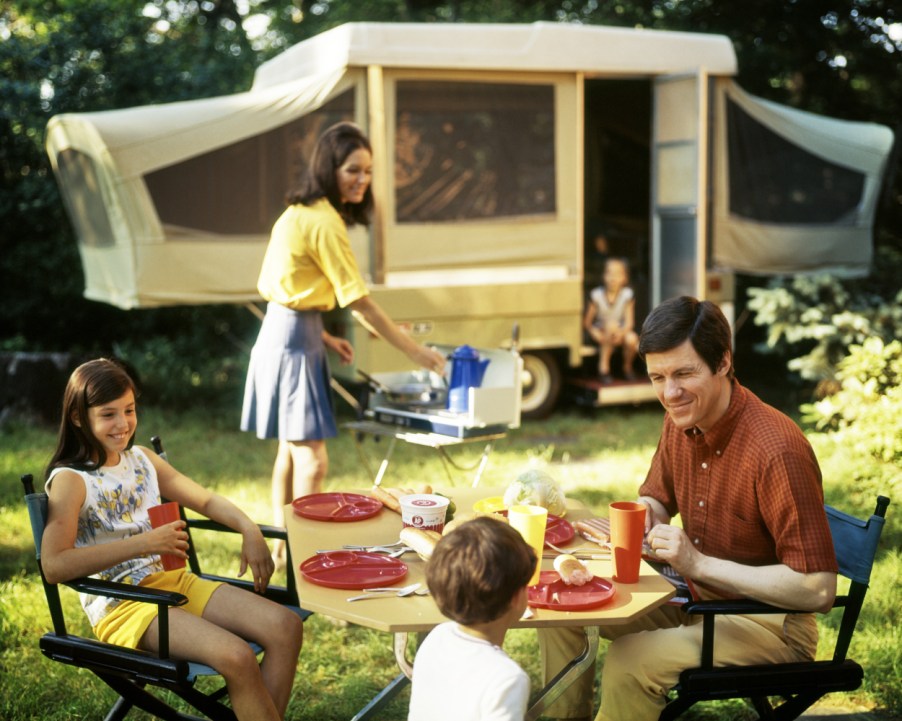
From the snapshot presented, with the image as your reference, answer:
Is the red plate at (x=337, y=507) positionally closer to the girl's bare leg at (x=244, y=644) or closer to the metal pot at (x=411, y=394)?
the girl's bare leg at (x=244, y=644)

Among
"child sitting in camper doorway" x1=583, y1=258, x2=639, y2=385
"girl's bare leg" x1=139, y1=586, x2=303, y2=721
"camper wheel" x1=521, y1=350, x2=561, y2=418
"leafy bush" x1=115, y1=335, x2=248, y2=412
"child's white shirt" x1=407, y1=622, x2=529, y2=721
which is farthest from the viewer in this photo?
"leafy bush" x1=115, y1=335, x2=248, y2=412

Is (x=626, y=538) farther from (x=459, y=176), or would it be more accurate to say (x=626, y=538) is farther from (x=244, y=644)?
(x=459, y=176)

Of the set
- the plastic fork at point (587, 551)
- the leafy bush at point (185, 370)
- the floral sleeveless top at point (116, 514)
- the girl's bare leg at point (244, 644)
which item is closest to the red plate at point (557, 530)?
the plastic fork at point (587, 551)

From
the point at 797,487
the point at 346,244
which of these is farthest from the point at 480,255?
the point at 797,487

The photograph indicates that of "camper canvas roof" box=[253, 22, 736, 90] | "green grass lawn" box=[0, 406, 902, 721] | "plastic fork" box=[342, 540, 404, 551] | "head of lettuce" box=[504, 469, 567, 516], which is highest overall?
→ "camper canvas roof" box=[253, 22, 736, 90]

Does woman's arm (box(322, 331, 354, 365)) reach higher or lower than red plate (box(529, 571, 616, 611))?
higher

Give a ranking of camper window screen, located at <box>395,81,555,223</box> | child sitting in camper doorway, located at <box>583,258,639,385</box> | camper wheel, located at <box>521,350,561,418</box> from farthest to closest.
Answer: child sitting in camper doorway, located at <box>583,258,639,385</box> → camper wheel, located at <box>521,350,561,418</box> → camper window screen, located at <box>395,81,555,223</box>

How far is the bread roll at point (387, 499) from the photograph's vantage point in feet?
10.4

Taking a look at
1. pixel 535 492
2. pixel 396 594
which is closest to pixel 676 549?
pixel 535 492

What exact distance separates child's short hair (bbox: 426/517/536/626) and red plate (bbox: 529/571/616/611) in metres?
0.32

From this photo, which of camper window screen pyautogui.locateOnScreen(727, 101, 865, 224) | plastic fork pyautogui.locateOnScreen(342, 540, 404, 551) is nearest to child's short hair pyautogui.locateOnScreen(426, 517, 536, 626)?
plastic fork pyautogui.locateOnScreen(342, 540, 404, 551)

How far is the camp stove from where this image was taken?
4.61 metres

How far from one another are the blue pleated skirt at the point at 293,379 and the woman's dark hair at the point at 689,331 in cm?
217

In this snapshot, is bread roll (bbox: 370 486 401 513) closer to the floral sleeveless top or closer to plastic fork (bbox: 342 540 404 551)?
plastic fork (bbox: 342 540 404 551)
